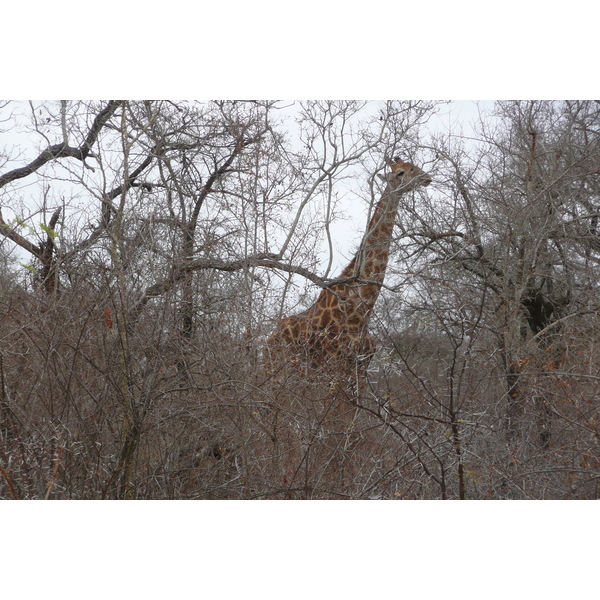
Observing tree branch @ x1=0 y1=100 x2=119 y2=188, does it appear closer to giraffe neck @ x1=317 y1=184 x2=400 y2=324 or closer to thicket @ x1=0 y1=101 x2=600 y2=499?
thicket @ x1=0 y1=101 x2=600 y2=499

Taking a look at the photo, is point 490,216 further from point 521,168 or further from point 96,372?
point 96,372

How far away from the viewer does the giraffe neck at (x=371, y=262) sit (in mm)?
4949

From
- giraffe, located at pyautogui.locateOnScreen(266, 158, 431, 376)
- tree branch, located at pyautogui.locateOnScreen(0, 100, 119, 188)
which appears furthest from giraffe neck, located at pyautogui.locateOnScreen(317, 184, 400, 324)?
tree branch, located at pyautogui.locateOnScreen(0, 100, 119, 188)

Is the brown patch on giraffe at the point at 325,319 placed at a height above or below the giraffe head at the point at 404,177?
below

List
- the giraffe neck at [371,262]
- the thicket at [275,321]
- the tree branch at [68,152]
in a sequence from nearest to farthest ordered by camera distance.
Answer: the thicket at [275,321], the tree branch at [68,152], the giraffe neck at [371,262]

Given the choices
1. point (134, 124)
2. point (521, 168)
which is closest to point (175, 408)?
point (134, 124)

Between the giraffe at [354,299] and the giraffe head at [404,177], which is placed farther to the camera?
the giraffe head at [404,177]

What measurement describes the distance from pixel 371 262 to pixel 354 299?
1.05 feet

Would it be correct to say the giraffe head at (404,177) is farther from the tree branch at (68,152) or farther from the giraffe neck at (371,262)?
the tree branch at (68,152)

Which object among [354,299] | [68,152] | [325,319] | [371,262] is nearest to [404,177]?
[371,262]

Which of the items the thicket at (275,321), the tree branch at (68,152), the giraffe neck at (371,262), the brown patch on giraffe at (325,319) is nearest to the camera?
the thicket at (275,321)

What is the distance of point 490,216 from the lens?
512 centimetres

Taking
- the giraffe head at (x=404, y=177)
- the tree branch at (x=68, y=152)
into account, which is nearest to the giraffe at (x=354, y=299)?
the giraffe head at (x=404, y=177)

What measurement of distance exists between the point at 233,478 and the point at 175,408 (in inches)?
18.0
